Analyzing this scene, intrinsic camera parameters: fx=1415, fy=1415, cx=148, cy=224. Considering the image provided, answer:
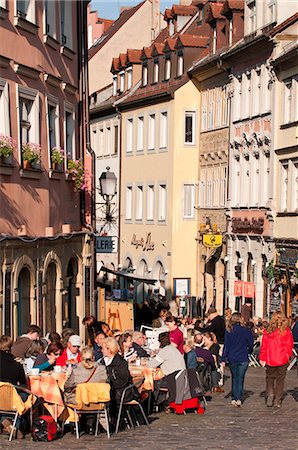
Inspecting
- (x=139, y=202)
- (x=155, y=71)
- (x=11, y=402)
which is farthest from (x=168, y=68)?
(x=11, y=402)

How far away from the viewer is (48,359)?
65.7 feet

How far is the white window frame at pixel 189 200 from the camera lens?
58.1 meters

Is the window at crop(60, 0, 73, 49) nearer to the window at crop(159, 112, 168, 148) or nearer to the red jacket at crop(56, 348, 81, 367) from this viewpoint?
the red jacket at crop(56, 348, 81, 367)

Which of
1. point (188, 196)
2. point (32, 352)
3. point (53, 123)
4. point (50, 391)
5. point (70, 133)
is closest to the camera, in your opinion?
point (50, 391)

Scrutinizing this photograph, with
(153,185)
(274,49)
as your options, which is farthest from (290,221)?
(153,185)

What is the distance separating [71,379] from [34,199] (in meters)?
9.28

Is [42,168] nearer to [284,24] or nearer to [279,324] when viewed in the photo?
[279,324]

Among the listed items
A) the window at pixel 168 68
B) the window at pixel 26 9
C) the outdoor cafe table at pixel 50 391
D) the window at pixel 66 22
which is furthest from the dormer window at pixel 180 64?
the outdoor cafe table at pixel 50 391

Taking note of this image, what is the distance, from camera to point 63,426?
1811cm

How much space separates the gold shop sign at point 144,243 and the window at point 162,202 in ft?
4.35

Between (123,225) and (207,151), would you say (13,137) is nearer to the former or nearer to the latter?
(207,151)

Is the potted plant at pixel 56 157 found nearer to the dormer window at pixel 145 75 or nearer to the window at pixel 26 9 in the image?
the window at pixel 26 9

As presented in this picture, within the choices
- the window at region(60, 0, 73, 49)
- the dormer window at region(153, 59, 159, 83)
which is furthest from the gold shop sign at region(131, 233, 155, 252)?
the window at region(60, 0, 73, 49)

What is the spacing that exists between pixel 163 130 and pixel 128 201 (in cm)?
600
